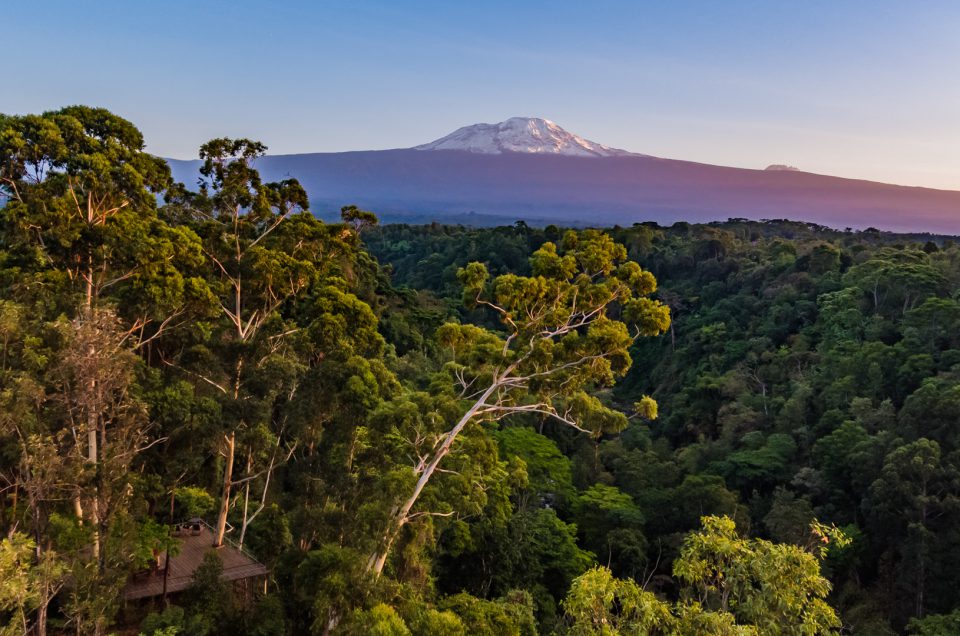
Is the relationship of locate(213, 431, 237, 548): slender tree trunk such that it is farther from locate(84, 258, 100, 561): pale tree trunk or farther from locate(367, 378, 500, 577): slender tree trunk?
locate(367, 378, 500, 577): slender tree trunk

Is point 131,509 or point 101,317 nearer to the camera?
point 101,317

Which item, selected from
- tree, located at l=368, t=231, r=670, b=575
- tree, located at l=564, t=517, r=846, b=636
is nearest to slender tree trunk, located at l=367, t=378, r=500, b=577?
tree, located at l=368, t=231, r=670, b=575

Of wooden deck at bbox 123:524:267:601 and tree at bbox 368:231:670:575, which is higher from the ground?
tree at bbox 368:231:670:575

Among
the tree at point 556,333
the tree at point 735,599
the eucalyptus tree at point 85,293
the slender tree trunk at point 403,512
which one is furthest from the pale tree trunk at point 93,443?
the tree at point 735,599

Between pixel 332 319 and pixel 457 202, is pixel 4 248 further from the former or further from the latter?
pixel 457 202

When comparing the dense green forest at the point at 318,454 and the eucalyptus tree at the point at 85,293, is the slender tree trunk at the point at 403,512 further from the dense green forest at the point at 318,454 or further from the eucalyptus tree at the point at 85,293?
the eucalyptus tree at the point at 85,293

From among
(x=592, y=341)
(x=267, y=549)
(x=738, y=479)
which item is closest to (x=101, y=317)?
(x=267, y=549)
